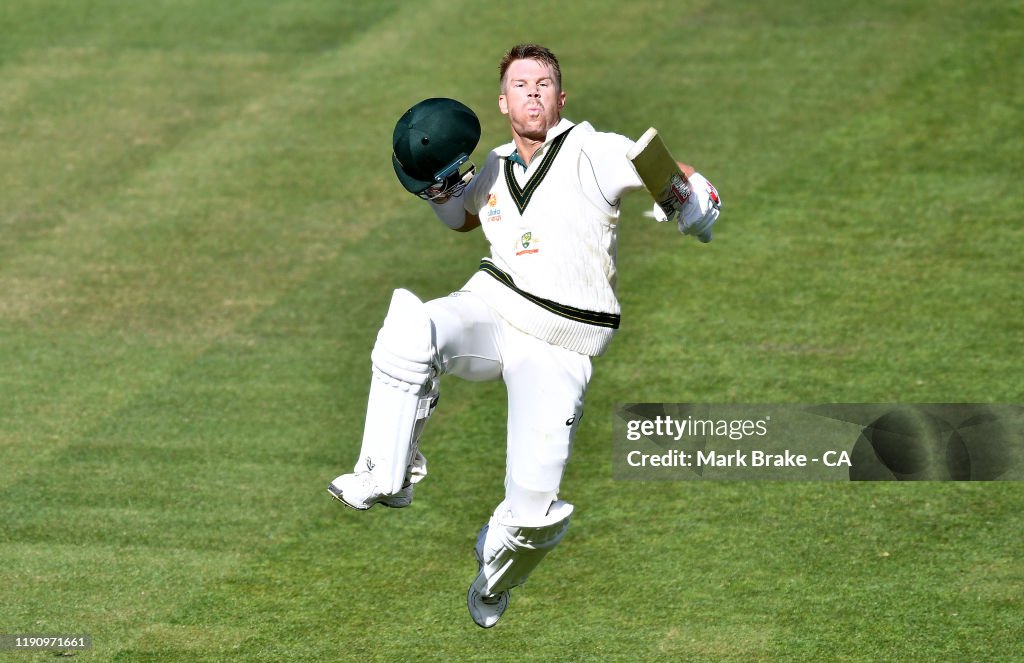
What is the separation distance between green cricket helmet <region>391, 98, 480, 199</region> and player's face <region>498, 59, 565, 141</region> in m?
0.26

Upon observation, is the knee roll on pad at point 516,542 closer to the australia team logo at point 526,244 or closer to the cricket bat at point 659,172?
the australia team logo at point 526,244

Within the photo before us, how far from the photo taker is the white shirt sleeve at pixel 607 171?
27.5ft

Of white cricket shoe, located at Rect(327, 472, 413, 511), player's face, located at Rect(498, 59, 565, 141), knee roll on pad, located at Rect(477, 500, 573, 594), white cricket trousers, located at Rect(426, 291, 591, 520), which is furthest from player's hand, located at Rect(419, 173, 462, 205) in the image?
knee roll on pad, located at Rect(477, 500, 573, 594)

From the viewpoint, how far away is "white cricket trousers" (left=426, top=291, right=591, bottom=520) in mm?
8633

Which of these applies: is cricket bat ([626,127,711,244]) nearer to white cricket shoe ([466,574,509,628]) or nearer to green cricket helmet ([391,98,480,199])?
green cricket helmet ([391,98,480,199])

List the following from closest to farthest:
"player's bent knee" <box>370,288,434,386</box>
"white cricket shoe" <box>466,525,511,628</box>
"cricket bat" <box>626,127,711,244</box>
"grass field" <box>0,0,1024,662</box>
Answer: "cricket bat" <box>626,127,711,244</box> < "player's bent knee" <box>370,288,434,386</box> < "white cricket shoe" <box>466,525,511,628</box> < "grass field" <box>0,0,1024,662</box>

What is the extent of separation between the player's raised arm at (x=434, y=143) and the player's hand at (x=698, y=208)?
1.17 m

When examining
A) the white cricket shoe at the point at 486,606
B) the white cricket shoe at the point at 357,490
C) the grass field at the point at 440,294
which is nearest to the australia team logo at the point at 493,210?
the white cricket shoe at the point at 357,490

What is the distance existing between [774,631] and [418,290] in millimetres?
5756

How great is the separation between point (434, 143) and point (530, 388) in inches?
55.7

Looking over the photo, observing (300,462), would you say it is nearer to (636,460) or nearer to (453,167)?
(636,460)

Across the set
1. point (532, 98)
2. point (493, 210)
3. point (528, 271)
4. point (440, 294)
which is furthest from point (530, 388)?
point (440, 294)

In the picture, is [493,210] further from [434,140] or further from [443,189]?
[434,140]

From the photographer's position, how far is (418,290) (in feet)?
49.1
